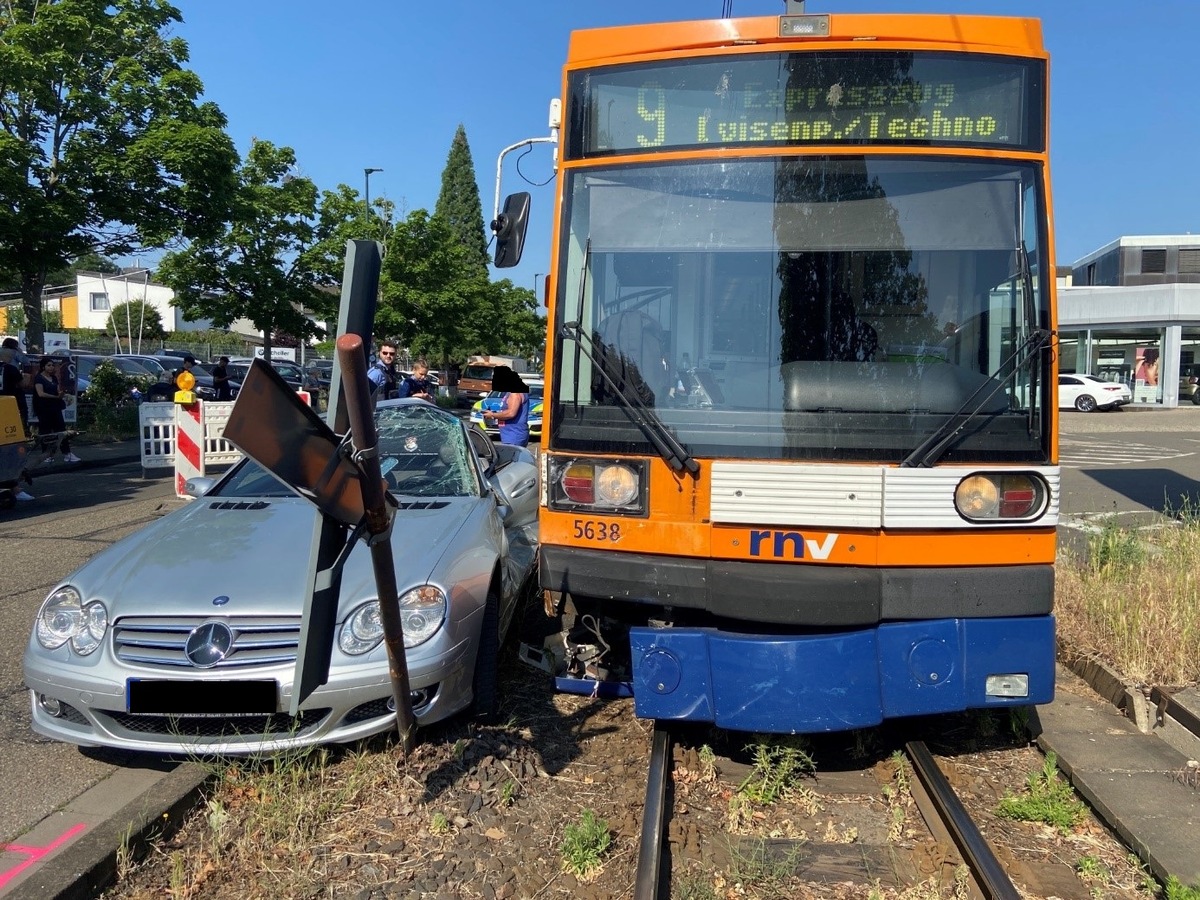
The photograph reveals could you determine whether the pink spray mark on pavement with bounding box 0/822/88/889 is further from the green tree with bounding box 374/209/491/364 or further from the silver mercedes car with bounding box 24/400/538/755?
the green tree with bounding box 374/209/491/364

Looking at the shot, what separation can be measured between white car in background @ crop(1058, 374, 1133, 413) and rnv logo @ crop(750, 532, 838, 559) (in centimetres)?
3350

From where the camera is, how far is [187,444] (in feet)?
37.8

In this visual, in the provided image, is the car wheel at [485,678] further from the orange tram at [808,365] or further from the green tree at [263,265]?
the green tree at [263,265]

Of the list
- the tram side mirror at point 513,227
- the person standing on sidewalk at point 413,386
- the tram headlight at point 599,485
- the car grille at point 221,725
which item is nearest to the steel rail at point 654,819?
the tram headlight at point 599,485

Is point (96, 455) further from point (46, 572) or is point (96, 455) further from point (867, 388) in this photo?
point (867, 388)

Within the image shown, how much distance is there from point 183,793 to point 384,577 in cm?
132

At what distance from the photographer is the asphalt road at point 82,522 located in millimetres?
4160

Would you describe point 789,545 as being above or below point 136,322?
below

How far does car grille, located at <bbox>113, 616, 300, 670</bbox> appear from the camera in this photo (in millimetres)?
3930

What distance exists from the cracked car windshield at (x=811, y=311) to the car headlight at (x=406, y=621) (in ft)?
3.04

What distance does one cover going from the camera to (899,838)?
3.76m

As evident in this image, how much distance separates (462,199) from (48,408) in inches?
2573

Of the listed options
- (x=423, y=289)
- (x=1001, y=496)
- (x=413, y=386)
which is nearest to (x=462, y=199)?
(x=423, y=289)

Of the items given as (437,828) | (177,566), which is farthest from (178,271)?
(437,828)
